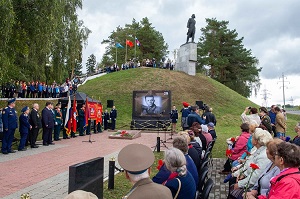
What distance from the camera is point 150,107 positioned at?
73.2 ft

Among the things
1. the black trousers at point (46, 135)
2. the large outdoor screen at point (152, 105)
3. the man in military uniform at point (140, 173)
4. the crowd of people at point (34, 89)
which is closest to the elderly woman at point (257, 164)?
the man in military uniform at point (140, 173)

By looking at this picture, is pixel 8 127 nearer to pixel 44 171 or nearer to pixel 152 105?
pixel 44 171

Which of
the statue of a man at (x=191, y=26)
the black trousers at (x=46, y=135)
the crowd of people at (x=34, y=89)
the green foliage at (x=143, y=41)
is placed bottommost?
the black trousers at (x=46, y=135)

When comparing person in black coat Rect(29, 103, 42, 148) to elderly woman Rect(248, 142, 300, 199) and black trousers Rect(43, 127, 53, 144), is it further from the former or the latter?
elderly woman Rect(248, 142, 300, 199)

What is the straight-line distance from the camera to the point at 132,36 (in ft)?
205

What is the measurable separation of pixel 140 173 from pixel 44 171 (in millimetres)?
6364

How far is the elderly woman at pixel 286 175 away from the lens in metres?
2.79

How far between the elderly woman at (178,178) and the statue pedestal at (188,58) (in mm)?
34838

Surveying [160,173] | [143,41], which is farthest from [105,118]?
[143,41]

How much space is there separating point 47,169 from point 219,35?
45.9 metres

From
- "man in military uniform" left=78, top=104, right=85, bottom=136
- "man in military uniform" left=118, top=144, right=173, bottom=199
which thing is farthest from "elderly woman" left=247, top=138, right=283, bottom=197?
"man in military uniform" left=78, top=104, right=85, bottom=136

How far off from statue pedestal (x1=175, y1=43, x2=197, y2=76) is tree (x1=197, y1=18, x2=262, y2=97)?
375 inches

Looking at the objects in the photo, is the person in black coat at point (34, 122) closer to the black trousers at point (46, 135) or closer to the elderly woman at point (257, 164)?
the black trousers at point (46, 135)

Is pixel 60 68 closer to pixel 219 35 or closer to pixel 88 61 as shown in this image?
pixel 219 35
